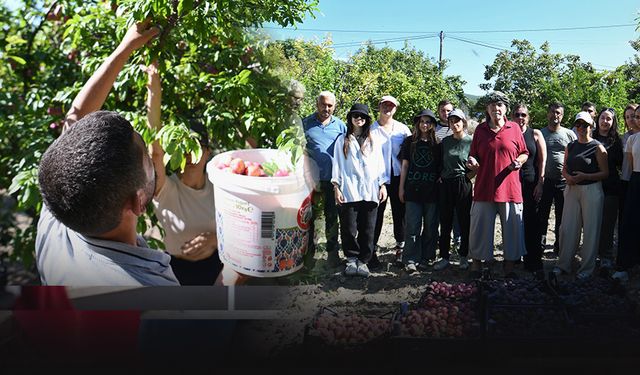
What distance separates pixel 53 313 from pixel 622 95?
1.53 meters

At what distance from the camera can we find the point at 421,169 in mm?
1289

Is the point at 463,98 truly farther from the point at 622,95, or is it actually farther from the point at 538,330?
the point at 538,330

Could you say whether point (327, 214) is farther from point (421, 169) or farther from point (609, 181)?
point (609, 181)

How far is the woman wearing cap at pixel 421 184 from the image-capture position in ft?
4.12

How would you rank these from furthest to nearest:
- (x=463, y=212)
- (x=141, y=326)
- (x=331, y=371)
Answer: (x=141, y=326) < (x=331, y=371) < (x=463, y=212)

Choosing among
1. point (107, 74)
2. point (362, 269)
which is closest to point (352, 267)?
point (362, 269)

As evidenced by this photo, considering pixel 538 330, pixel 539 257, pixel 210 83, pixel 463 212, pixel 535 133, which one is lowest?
pixel 538 330

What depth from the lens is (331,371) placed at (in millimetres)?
1466

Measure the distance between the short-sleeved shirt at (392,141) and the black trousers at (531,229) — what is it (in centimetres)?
28

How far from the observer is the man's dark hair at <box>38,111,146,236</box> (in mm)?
1316

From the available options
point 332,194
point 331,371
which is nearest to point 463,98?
point 332,194

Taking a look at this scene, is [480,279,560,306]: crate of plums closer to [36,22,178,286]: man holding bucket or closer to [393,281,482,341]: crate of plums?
[393,281,482,341]: crate of plums

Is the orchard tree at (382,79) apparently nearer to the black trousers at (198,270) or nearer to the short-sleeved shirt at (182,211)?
the short-sleeved shirt at (182,211)

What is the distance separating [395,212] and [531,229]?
1.04 ft
